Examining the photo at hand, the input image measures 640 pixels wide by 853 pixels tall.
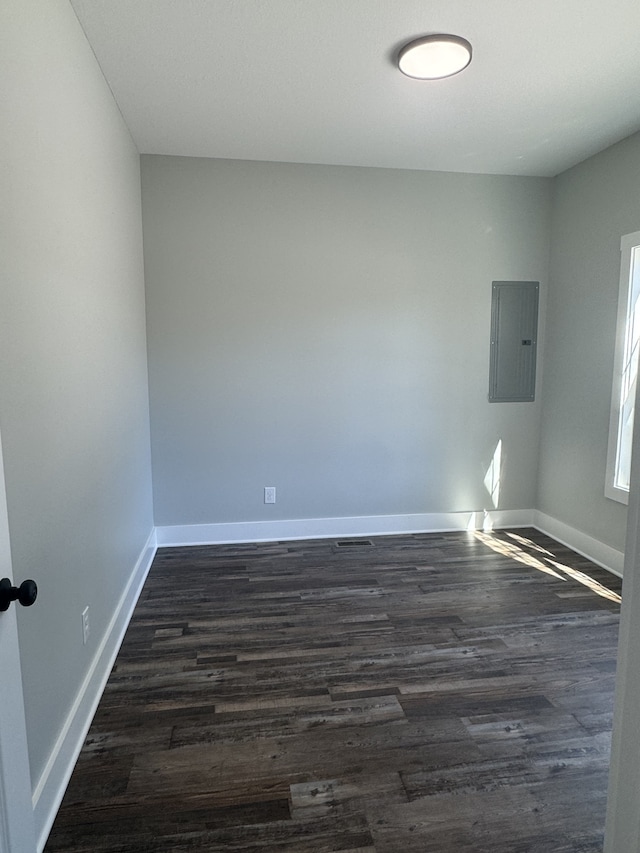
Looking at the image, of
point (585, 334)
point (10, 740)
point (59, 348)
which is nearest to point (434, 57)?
point (59, 348)

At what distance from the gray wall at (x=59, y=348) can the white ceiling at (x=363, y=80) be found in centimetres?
34

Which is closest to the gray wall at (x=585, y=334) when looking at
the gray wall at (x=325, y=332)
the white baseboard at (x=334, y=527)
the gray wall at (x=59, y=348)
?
the gray wall at (x=325, y=332)

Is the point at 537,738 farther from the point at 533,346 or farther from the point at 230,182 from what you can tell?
the point at 230,182

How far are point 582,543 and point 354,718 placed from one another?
2.41m

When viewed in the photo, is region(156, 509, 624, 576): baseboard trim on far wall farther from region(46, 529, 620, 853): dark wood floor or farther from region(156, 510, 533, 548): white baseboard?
region(46, 529, 620, 853): dark wood floor

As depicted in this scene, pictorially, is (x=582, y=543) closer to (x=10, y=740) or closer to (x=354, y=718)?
(x=354, y=718)

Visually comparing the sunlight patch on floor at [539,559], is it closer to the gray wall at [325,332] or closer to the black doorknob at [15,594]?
the gray wall at [325,332]

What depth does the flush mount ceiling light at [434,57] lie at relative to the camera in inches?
84.4

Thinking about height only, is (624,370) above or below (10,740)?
above

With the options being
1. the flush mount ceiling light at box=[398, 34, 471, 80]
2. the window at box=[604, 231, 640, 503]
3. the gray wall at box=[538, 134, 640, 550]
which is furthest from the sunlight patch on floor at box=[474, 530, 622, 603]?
the flush mount ceiling light at box=[398, 34, 471, 80]

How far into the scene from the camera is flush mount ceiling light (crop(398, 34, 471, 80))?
2145 mm

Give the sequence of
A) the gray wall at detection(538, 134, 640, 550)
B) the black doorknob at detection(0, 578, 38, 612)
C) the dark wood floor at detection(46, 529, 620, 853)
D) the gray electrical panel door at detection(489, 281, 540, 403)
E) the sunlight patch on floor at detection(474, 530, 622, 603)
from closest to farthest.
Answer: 1. the black doorknob at detection(0, 578, 38, 612)
2. the dark wood floor at detection(46, 529, 620, 853)
3. the sunlight patch on floor at detection(474, 530, 622, 603)
4. the gray wall at detection(538, 134, 640, 550)
5. the gray electrical panel door at detection(489, 281, 540, 403)

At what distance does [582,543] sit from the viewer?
3.61 meters

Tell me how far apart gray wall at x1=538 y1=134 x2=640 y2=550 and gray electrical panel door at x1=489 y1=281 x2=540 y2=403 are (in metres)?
0.13
